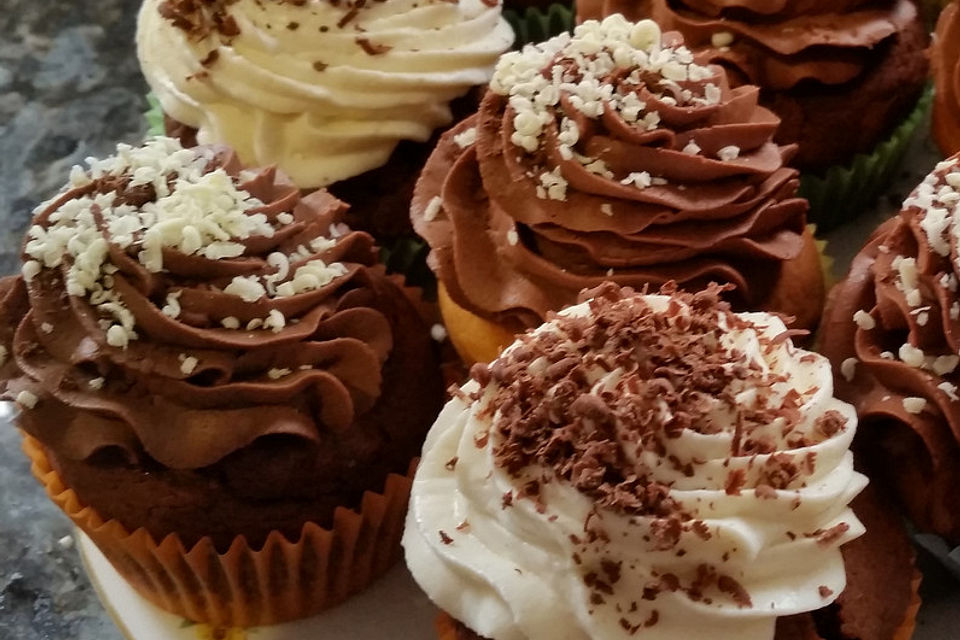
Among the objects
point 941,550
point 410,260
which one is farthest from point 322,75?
point 941,550

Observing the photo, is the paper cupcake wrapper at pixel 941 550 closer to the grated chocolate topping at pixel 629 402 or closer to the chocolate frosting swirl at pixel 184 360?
the grated chocolate topping at pixel 629 402

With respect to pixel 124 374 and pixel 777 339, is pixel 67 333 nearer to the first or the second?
pixel 124 374

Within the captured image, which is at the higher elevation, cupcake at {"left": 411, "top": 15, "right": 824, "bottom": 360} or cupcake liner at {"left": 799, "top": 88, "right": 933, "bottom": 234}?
cupcake at {"left": 411, "top": 15, "right": 824, "bottom": 360}

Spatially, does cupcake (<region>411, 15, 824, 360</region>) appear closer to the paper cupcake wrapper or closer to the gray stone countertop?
the paper cupcake wrapper

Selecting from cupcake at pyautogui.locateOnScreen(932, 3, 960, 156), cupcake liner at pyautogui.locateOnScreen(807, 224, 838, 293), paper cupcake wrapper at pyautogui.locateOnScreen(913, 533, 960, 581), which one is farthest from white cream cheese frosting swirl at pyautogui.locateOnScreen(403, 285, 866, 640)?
cupcake at pyautogui.locateOnScreen(932, 3, 960, 156)

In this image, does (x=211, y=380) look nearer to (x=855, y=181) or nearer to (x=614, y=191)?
(x=614, y=191)

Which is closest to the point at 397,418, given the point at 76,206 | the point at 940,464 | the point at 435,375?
the point at 435,375
